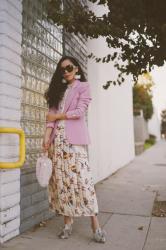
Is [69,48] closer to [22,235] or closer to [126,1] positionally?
[126,1]

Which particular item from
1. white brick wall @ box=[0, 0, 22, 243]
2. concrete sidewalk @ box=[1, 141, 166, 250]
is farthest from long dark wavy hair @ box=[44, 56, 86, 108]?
concrete sidewalk @ box=[1, 141, 166, 250]

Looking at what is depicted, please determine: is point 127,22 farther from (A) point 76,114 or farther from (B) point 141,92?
(B) point 141,92

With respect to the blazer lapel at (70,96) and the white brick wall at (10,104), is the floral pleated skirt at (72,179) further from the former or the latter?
the white brick wall at (10,104)

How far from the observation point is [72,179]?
3.92m

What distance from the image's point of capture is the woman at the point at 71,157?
12.8ft

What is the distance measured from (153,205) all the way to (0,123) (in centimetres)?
316

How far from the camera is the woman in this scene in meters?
3.92

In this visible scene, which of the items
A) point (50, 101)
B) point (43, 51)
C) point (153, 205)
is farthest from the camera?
point (153, 205)

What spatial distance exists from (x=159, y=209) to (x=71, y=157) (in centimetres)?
230

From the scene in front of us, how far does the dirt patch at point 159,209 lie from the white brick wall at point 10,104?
6.88 ft

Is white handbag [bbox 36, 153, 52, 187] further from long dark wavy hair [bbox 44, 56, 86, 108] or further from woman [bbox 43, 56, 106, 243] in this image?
long dark wavy hair [bbox 44, 56, 86, 108]

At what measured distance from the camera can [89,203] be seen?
3.91 meters

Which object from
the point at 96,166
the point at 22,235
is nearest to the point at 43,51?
the point at 22,235

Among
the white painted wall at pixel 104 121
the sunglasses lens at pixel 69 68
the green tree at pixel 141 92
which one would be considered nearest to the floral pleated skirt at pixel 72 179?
the sunglasses lens at pixel 69 68
